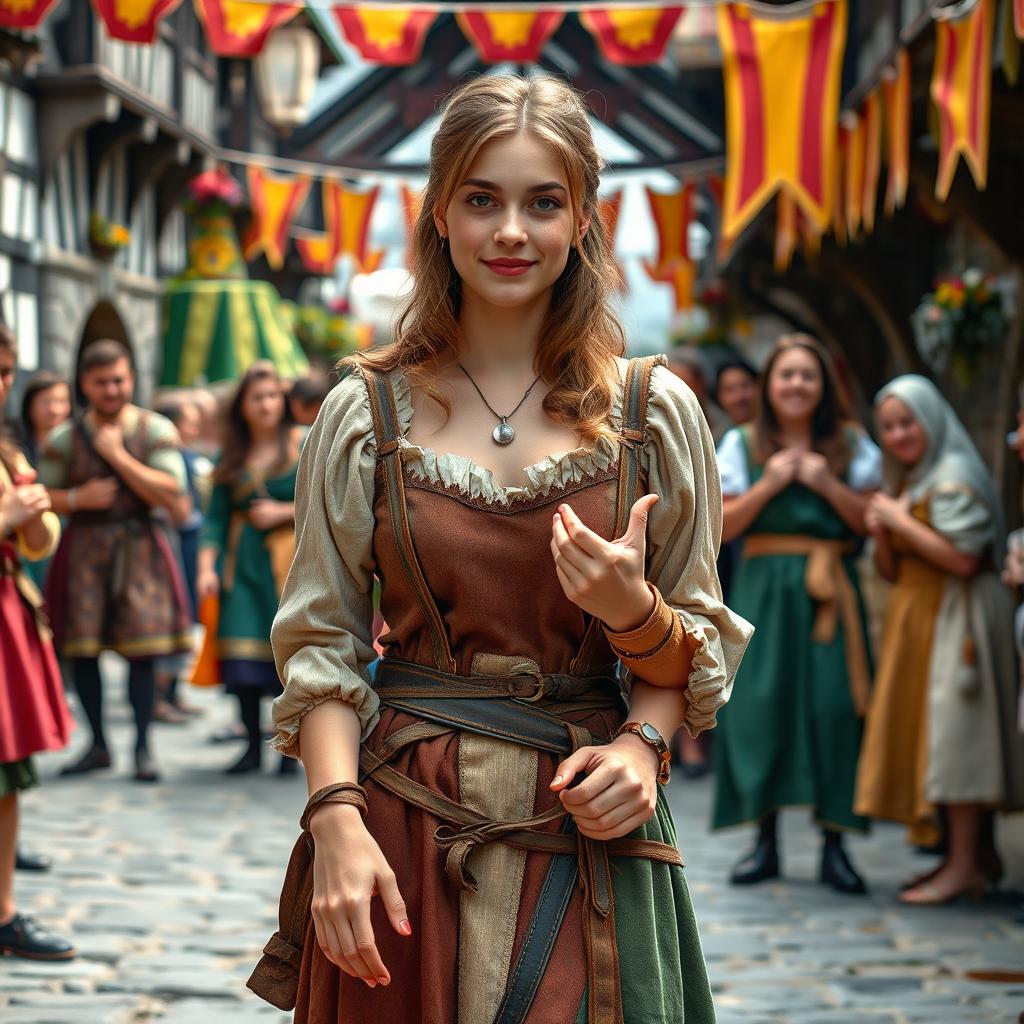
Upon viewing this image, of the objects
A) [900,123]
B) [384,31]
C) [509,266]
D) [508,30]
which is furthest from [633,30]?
[509,266]

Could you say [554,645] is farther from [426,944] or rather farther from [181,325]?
[181,325]

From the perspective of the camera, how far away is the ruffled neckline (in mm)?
2227

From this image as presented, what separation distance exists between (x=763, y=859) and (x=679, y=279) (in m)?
14.4

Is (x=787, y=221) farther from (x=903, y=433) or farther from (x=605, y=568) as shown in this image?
(x=605, y=568)

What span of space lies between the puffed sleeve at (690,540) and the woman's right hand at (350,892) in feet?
1.52

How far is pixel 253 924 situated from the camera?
206 inches

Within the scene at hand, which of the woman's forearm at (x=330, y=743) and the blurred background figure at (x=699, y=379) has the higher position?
the blurred background figure at (x=699, y=379)

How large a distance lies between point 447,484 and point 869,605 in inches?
233

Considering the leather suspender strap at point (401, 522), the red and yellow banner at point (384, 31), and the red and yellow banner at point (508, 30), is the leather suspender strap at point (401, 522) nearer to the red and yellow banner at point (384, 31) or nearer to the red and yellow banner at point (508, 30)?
the red and yellow banner at point (384, 31)

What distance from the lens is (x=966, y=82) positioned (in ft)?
21.2

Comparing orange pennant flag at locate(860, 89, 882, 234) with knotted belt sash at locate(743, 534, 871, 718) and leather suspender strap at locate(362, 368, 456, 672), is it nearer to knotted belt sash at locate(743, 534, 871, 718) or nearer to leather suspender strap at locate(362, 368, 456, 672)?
knotted belt sash at locate(743, 534, 871, 718)

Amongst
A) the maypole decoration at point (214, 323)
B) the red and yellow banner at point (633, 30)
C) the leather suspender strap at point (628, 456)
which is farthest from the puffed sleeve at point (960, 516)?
the maypole decoration at point (214, 323)

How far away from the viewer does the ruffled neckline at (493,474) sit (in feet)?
7.30

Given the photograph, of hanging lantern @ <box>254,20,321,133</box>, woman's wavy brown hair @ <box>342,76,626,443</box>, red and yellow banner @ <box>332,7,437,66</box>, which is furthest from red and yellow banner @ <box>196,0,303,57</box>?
woman's wavy brown hair @ <box>342,76,626,443</box>
